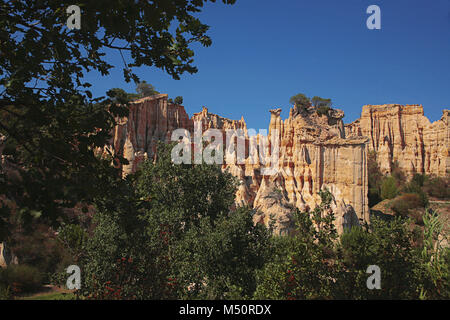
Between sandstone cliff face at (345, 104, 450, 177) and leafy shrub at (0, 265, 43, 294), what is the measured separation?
206 feet

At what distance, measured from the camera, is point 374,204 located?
58562 mm

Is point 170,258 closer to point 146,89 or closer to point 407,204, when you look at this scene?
point 407,204

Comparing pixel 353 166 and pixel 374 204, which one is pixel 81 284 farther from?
pixel 374 204

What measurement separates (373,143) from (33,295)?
79455mm

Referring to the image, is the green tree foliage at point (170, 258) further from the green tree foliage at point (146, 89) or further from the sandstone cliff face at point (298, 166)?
the green tree foliage at point (146, 89)

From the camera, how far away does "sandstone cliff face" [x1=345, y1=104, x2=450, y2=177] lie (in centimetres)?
6731

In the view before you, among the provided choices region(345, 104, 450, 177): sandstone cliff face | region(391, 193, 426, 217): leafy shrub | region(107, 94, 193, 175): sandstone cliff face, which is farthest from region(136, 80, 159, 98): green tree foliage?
region(391, 193, 426, 217): leafy shrub

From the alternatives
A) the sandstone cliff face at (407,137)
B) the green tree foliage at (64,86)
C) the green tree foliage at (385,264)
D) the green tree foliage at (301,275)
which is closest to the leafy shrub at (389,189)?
the sandstone cliff face at (407,137)

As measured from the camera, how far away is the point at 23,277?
18.7m

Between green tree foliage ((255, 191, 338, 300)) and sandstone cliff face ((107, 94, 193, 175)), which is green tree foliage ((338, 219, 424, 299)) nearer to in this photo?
green tree foliage ((255, 191, 338, 300))

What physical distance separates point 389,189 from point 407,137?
22.2 m

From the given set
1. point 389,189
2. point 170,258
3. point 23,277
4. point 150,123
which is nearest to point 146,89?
point 150,123

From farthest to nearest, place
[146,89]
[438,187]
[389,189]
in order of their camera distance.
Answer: [146,89] → [389,189] → [438,187]

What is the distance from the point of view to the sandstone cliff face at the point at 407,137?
67312mm
